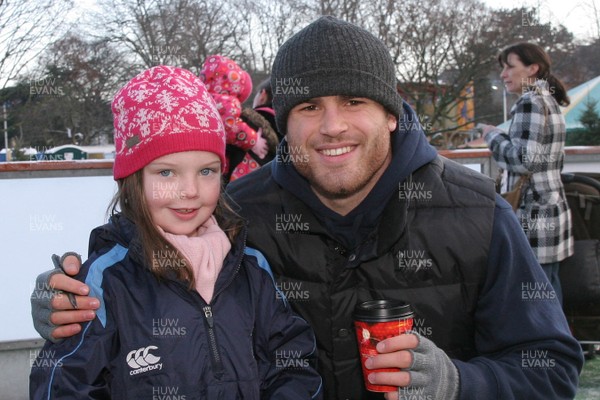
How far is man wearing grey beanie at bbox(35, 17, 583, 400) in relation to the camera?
91.3 inches

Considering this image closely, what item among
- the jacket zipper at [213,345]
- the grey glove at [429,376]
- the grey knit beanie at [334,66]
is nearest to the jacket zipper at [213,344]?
the jacket zipper at [213,345]

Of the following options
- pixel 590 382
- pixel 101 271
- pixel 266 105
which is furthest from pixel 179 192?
pixel 590 382

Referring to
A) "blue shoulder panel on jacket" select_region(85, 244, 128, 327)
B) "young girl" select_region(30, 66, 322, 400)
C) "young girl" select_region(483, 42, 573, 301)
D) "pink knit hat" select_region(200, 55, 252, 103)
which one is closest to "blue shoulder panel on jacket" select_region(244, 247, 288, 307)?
"young girl" select_region(30, 66, 322, 400)

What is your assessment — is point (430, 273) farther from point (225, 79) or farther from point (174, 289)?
point (225, 79)

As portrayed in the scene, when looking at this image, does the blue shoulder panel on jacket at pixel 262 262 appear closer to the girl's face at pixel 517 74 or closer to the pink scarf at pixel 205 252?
the pink scarf at pixel 205 252

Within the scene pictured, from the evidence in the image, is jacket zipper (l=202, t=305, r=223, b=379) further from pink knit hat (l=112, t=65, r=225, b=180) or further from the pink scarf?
pink knit hat (l=112, t=65, r=225, b=180)

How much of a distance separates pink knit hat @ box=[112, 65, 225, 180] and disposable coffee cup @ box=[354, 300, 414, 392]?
870 mm

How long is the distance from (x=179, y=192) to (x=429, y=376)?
3.52 ft

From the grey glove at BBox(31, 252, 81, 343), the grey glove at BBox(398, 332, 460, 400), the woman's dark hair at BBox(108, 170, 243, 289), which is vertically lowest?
the grey glove at BBox(398, 332, 460, 400)

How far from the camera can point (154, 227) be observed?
2303 mm

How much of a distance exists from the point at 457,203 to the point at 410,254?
265mm

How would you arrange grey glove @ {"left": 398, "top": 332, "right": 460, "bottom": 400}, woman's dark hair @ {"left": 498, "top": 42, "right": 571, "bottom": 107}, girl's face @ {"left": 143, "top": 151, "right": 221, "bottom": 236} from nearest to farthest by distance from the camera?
1. grey glove @ {"left": 398, "top": 332, "right": 460, "bottom": 400}
2. girl's face @ {"left": 143, "top": 151, "right": 221, "bottom": 236}
3. woman's dark hair @ {"left": 498, "top": 42, "right": 571, "bottom": 107}

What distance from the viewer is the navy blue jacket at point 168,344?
2031 mm

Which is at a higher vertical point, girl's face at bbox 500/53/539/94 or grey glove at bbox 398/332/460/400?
girl's face at bbox 500/53/539/94
